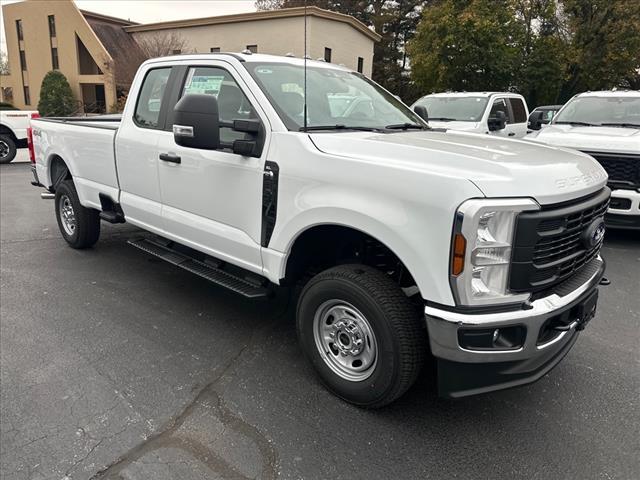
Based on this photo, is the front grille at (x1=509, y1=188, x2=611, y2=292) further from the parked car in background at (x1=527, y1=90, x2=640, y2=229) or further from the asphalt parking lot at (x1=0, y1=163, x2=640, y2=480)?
the parked car in background at (x1=527, y1=90, x2=640, y2=229)

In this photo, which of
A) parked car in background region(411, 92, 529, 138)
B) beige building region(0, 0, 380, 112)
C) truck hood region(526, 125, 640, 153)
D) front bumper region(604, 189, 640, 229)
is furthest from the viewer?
beige building region(0, 0, 380, 112)

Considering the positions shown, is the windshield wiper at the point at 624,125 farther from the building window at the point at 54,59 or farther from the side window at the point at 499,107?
the building window at the point at 54,59

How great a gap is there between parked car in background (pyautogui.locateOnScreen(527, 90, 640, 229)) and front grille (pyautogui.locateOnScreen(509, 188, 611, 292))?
3.90m

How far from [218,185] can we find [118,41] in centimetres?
3504

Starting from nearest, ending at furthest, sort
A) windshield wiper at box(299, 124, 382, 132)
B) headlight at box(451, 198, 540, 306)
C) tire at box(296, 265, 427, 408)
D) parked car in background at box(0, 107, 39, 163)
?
1. headlight at box(451, 198, 540, 306)
2. tire at box(296, 265, 427, 408)
3. windshield wiper at box(299, 124, 382, 132)
4. parked car in background at box(0, 107, 39, 163)

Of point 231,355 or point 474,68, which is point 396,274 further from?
point 474,68

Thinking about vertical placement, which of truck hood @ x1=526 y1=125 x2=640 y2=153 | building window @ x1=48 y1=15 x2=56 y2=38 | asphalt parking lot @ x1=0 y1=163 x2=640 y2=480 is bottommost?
asphalt parking lot @ x1=0 y1=163 x2=640 y2=480

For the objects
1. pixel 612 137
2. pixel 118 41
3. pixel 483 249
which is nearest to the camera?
pixel 483 249

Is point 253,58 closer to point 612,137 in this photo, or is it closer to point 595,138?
point 595,138

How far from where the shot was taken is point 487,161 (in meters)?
2.65

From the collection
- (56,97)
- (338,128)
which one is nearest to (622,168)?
(338,128)

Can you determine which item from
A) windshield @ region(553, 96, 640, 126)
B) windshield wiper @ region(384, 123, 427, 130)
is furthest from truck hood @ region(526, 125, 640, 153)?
windshield wiper @ region(384, 123, 427, 130)

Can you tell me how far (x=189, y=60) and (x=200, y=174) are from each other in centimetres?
106

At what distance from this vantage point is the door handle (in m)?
3.96
